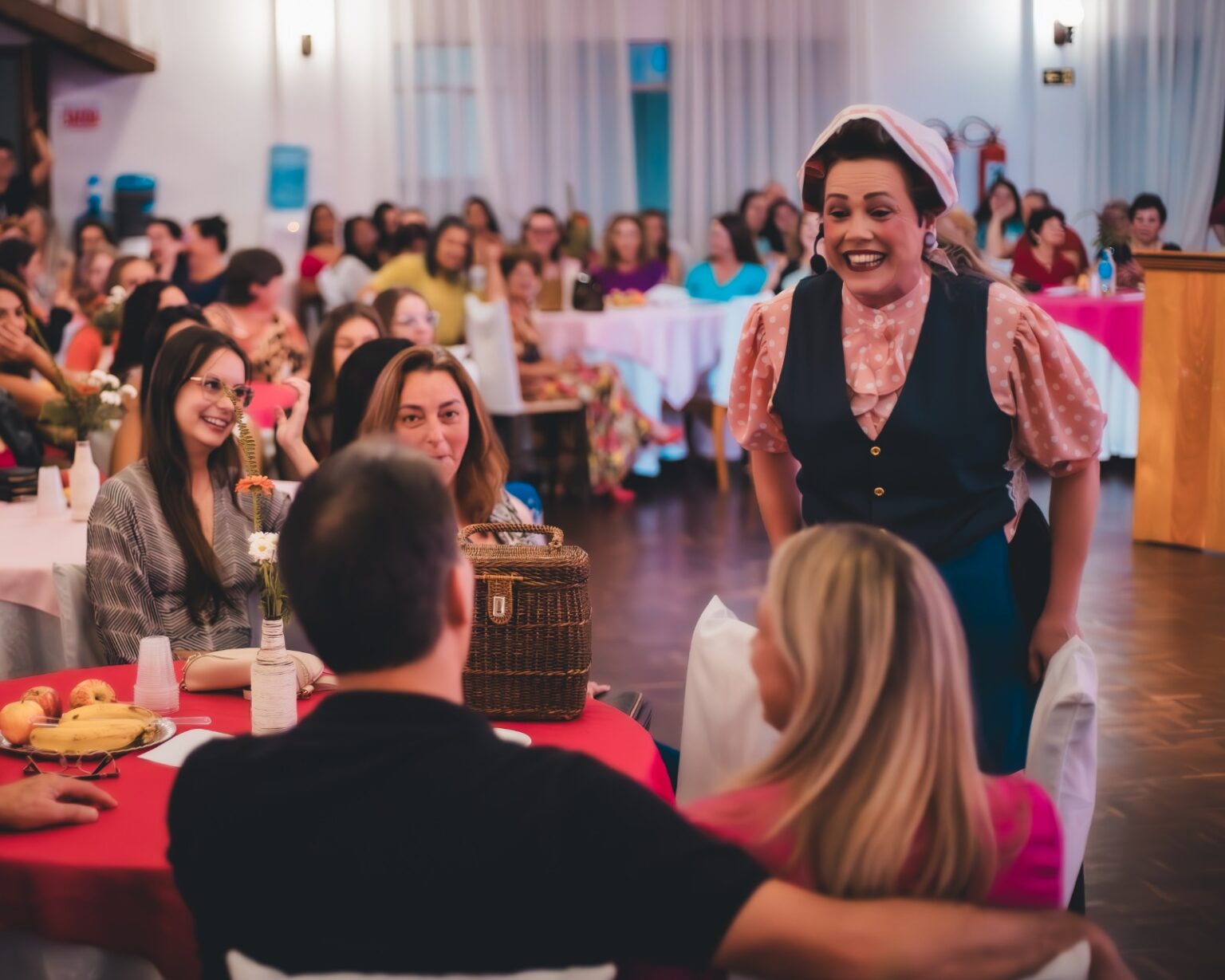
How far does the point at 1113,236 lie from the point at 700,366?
2.61m

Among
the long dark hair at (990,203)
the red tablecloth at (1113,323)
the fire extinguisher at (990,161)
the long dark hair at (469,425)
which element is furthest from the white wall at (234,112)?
the long dark hair at (469,425)

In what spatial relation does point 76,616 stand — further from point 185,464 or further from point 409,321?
point 409,321

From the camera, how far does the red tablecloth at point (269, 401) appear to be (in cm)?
491

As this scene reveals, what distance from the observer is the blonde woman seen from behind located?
1273 millimetres

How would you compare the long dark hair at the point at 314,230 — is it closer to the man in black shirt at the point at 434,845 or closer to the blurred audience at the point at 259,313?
the blurred audience at the point at 259,313

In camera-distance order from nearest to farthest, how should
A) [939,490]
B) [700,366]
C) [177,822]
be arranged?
[177,822]
[939,490]
[700,366]

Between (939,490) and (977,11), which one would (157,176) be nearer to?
(977,11)

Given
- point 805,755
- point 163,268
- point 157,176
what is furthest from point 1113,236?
point 805,755

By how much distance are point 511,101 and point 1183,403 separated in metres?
6.77

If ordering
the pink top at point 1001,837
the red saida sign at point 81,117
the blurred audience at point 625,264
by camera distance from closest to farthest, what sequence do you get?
the pink top at point 1001,837 → the blurred audience at point 625,264 → the red saida sign at point 81,117

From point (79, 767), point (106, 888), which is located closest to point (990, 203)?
point (79, 767)

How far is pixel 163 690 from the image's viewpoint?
7.37 feet

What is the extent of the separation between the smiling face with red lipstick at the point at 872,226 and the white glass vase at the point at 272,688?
1.01 meters

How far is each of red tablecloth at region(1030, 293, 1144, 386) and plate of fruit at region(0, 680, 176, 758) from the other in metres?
6.68
